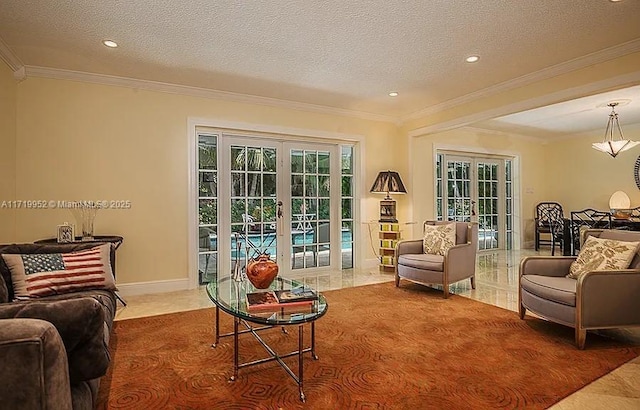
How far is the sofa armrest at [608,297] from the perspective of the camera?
2.67m

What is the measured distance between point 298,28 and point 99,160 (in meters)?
2.73

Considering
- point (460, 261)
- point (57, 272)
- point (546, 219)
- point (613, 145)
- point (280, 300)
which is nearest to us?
point (280, 300)

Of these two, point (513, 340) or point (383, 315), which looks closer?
point (513, 340)

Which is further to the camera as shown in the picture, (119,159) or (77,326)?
(119,159)

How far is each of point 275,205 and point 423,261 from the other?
7.10 feet

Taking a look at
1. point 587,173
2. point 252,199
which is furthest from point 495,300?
point 587,173

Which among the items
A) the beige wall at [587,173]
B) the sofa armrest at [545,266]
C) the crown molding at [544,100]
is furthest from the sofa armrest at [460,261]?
the beige wall at [587,173]

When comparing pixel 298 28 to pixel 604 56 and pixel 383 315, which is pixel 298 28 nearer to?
pixel 383 315

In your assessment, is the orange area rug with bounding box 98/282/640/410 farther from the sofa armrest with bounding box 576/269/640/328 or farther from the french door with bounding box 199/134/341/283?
the french door with bounding box 199/134/341/283

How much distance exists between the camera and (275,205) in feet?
17.0

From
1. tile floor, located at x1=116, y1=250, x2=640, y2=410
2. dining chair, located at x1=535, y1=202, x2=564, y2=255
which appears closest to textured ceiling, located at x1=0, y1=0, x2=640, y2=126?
tile floor, located at x1=116, y1=250, x2=640, y2=410

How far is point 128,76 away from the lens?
410 cm

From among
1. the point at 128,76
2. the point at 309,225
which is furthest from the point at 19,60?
the point at 309,225

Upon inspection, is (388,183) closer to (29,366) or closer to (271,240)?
(271,240)
